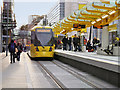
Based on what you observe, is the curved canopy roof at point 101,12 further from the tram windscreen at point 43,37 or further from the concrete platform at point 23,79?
the concrete platform at point 23,79

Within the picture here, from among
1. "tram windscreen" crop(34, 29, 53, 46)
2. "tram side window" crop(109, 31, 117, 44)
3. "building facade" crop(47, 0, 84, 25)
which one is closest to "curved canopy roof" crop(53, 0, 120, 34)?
"tram side window" crop(109, 31, 117, 44)

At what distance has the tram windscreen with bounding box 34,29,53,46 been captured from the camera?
2229 cm

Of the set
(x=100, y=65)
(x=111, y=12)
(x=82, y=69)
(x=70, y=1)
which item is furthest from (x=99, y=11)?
(x=70, y=1)

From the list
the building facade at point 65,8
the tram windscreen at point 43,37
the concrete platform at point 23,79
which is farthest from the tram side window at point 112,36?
the building facade at point 65,8

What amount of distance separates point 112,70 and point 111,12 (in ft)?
33.5

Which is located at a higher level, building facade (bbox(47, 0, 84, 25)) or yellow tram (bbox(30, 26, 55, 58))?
building facade (bbox(47, 0, 84, 25))

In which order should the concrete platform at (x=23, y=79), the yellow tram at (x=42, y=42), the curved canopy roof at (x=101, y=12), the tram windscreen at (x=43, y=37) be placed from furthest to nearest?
1. the tram windscreen at (x=43, y=37)
2. the yellow tram at (x=42, y=42)
3. the curved canopy roof at (x=101, y=12)
4. the concrete platform at (x=23, y=79)

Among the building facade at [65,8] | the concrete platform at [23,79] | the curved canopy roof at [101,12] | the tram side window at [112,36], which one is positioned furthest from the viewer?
the building facade at [65,8]

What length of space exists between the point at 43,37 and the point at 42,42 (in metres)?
0.47

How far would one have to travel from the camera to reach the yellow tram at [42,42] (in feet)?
72.6

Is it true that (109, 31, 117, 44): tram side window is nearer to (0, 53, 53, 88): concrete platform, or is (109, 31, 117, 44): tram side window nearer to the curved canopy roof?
the curved canopy roof

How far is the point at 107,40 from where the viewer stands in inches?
806

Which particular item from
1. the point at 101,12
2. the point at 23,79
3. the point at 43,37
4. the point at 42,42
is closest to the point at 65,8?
the point at 43,37

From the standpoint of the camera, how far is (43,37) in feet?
73.8
